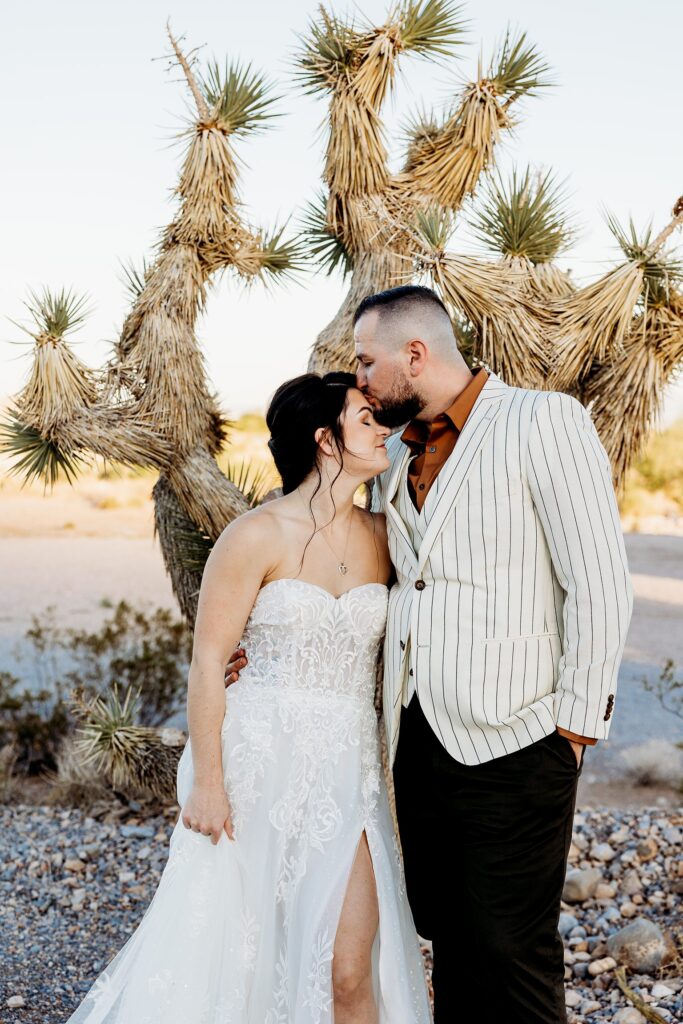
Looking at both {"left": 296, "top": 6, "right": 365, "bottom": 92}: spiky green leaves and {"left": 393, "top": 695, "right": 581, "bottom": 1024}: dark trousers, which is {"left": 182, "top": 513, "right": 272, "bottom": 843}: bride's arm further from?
{"left": 296, "top": 6, "right": 365, "bottom": 92}: spiky green leaves

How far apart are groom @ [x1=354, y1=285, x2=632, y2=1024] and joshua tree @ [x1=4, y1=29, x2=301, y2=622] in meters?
2.65

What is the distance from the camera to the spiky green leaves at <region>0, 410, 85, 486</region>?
16.2ft

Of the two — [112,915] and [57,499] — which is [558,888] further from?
[57,499]

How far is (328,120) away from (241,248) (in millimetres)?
818

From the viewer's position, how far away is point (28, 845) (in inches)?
209

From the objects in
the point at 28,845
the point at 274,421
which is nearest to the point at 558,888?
the point at 274,421

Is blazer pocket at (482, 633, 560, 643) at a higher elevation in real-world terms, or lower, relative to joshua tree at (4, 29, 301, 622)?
lower

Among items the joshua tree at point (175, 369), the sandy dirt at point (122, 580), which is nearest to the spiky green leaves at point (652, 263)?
the joshua tree at point (175, 369)

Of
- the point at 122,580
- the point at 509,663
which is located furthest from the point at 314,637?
the point at 122,580

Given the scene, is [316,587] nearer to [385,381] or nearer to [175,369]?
[385,381]

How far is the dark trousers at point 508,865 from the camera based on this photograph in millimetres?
2545

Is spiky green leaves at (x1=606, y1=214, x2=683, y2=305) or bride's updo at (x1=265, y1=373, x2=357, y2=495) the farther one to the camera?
spiky green leaves at (x1=606, y1=214, x2=683, y2=305)

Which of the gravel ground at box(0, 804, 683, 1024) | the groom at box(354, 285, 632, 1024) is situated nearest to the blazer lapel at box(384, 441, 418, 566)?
the groom at box(354, 285, 632, 1024)

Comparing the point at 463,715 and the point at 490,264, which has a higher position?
the point at 490,264
